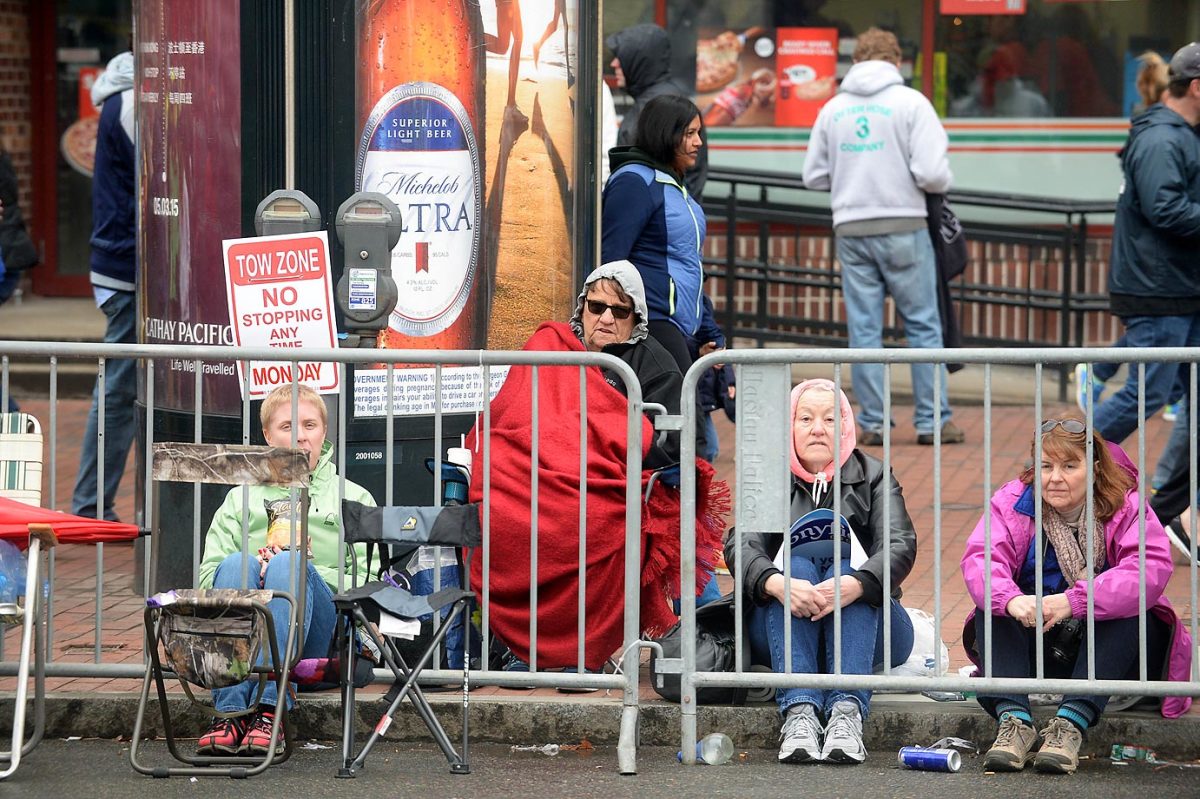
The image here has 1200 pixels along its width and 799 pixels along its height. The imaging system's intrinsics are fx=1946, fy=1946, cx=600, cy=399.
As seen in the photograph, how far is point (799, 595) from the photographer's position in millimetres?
5688

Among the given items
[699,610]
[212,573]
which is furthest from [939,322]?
[212,573]

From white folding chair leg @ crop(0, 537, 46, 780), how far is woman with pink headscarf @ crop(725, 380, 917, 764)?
201cm

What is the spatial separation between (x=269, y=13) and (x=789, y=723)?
118 inches

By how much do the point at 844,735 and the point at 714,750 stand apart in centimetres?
38

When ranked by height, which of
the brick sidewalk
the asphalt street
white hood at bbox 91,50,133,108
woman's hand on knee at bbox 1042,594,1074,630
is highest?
white hood at bbox 91,50,133,108

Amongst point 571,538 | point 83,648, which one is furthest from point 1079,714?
point 83,648

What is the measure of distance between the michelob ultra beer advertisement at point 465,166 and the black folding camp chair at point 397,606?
944 mm

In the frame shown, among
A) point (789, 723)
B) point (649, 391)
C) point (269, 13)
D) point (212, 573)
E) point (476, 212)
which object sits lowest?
point (789, 723)

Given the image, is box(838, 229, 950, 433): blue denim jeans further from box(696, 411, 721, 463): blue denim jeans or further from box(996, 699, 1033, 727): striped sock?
box(996, 699, 1033, 727): striped sock

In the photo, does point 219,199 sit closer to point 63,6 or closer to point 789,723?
point 789,723

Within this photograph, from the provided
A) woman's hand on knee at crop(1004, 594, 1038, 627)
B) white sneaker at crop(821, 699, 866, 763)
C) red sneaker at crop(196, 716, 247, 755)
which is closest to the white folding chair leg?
red sneaker at crop(196, 716, 247, 755)

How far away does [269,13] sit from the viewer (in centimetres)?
668

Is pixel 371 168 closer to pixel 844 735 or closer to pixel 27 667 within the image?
pixel 27 667

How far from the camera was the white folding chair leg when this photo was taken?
17.6ft
